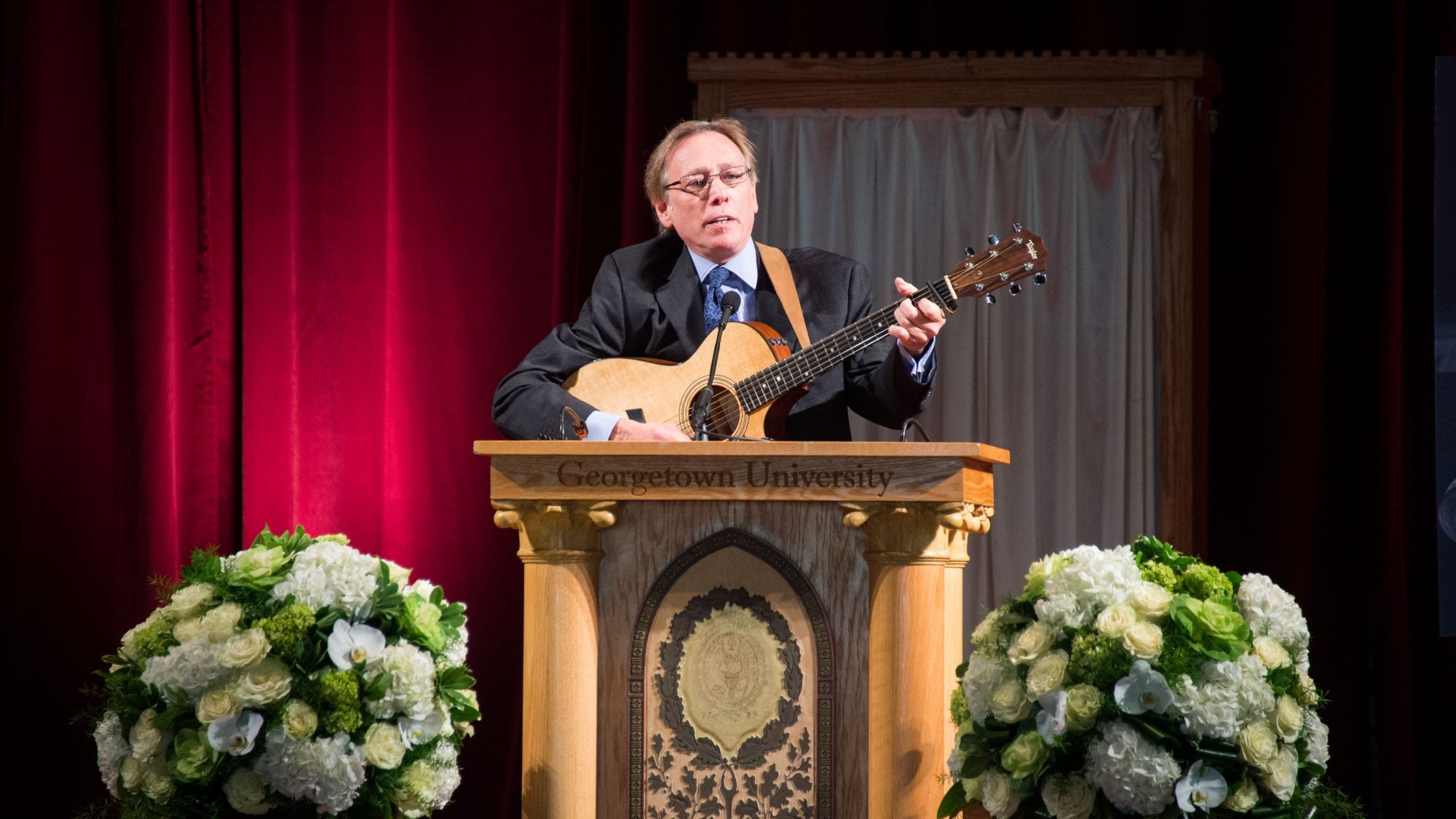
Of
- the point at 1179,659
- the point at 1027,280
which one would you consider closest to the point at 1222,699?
the point at 1179,659

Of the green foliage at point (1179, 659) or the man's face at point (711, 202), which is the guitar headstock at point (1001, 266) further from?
the green foliage at point (1179, 659)

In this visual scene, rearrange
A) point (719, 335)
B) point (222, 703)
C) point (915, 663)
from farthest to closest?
point (719, 335), point (915, 663), point (222, 703)

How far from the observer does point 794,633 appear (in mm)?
2799

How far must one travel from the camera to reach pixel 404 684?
2617mm

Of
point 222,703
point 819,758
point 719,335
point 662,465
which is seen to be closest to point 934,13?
point 719,335

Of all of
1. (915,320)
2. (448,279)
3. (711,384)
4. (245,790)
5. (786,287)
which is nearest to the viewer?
(245,790)

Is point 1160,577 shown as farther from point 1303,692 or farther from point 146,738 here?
point 146,738

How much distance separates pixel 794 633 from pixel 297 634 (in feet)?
2.90

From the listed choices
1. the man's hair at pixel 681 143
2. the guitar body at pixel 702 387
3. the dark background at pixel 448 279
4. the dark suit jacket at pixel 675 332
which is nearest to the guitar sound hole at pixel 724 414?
the guitar body at pixel 702 387

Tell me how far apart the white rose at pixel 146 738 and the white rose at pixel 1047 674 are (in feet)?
4.83

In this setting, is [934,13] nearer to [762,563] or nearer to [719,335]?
[719,335]

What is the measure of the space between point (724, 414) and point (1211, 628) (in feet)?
3.54

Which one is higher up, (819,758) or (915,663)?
(915,663)

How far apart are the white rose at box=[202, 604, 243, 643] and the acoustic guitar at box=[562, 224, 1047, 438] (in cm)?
88
